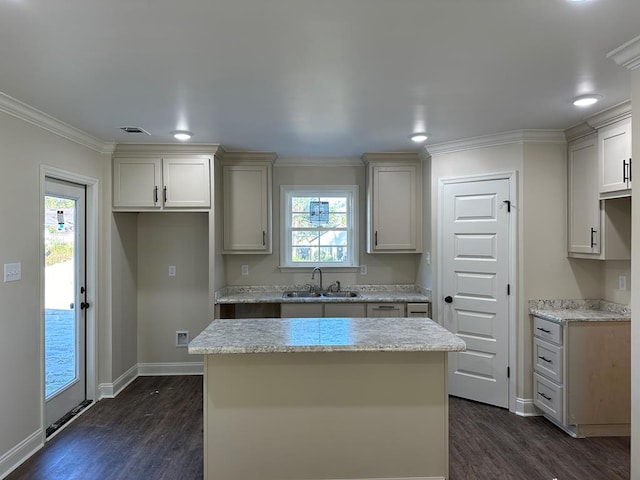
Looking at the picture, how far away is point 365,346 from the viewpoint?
223 centimetres

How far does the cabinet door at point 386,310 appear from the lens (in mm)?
4086

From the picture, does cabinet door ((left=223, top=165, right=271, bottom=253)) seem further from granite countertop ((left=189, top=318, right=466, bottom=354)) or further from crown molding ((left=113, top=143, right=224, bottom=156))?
granite countertop ((left=189, top=318, right=466, bottom=354))

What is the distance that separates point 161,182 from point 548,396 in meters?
3.98

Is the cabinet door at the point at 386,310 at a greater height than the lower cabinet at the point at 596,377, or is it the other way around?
the cabinet door at the point at 386,310

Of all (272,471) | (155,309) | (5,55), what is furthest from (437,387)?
(155,309)

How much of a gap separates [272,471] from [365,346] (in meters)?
0.98

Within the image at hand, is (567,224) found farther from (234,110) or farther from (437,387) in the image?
(234,110)

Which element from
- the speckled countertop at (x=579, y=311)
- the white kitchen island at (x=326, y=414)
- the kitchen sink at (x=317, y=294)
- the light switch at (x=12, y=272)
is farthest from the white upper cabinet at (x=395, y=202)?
the light switch at (x=12, y=272)

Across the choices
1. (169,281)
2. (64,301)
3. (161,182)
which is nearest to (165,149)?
(161,182)

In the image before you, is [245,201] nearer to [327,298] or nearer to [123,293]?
[327,298]

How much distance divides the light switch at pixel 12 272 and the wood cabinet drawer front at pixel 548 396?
13.4ft

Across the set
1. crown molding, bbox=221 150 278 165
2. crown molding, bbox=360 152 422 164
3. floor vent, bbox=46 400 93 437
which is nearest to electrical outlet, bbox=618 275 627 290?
crown molding, bbox=360 152 422 164

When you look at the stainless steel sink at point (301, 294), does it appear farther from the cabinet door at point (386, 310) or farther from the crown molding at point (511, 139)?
the crown molding at point (511, 139)

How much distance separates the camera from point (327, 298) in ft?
13.3
